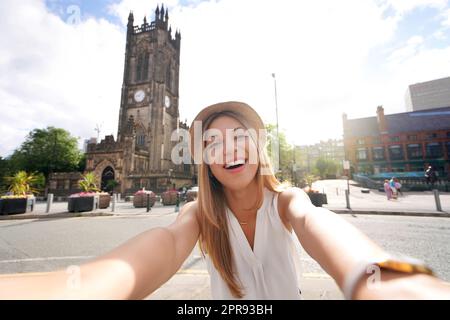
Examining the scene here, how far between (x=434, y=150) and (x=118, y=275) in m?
52.4

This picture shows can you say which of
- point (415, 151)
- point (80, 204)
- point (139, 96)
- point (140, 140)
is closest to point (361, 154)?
point (415, 151)

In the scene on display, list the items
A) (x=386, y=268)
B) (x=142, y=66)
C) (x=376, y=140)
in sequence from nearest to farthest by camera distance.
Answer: (x=386, y=268) < (x=376, y=140) < (x=142, y=66)

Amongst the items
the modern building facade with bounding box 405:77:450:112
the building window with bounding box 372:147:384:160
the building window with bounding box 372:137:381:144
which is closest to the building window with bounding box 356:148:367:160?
the building window with bounding box 372:147:384:160

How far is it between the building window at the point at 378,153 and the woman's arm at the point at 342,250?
47.8m

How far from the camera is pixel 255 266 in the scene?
129 cm

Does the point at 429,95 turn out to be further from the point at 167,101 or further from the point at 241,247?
the point at 241,247

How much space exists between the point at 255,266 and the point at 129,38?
53.3m

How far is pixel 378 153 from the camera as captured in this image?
3925 cm

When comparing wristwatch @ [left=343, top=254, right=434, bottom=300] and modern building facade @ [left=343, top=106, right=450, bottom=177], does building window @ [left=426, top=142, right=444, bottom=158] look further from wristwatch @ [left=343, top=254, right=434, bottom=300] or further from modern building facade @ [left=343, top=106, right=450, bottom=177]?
wristwatch @ [left=343, top=254, right=434, bottom=300]

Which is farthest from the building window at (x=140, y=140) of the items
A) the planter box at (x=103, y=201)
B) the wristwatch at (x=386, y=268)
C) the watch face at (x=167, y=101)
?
the wristwatch at (x=386, y=268)

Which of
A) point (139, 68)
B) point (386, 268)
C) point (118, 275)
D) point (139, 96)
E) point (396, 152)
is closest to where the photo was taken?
point (386, 268)

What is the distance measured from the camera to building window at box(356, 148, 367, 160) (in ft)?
133
